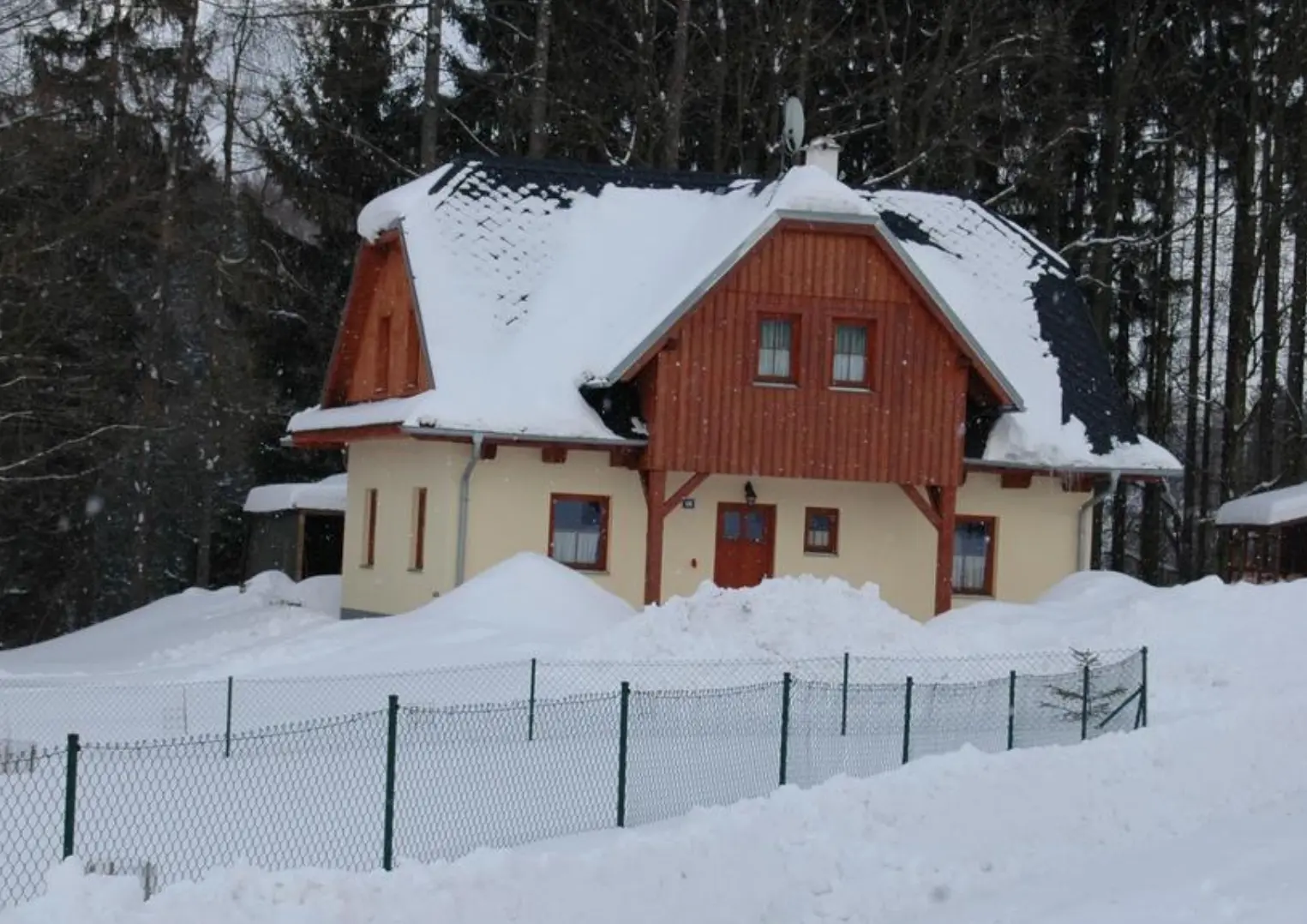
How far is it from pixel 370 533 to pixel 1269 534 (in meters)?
18.2

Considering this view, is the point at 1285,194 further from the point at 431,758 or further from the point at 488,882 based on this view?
the point at 488,882

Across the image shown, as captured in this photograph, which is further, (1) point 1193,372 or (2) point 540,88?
(1) point 1193,372

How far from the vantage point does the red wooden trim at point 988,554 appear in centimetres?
2925

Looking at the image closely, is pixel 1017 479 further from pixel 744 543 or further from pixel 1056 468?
pixel 744 543

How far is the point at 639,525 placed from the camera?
90.1 ft

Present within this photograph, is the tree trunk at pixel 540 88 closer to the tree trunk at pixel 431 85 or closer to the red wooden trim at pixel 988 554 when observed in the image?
the tree trunk at pixel 431 85

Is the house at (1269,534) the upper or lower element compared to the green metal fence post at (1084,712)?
upper

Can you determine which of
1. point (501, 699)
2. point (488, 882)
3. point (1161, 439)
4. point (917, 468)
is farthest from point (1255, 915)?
point (1161, 439)

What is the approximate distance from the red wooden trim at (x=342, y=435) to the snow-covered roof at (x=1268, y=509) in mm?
17863

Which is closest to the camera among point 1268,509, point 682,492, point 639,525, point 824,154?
point 682,492

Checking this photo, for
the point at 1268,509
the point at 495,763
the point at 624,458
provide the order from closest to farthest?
1. the point at 495,763
2. the point at 624,458
3. the point at 1268,509

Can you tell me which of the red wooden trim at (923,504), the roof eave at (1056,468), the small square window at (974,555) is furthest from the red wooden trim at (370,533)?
the roof eave at (1056,468)

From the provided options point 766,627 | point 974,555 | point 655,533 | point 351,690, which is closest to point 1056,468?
point 974,555

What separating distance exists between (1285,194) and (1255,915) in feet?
112
